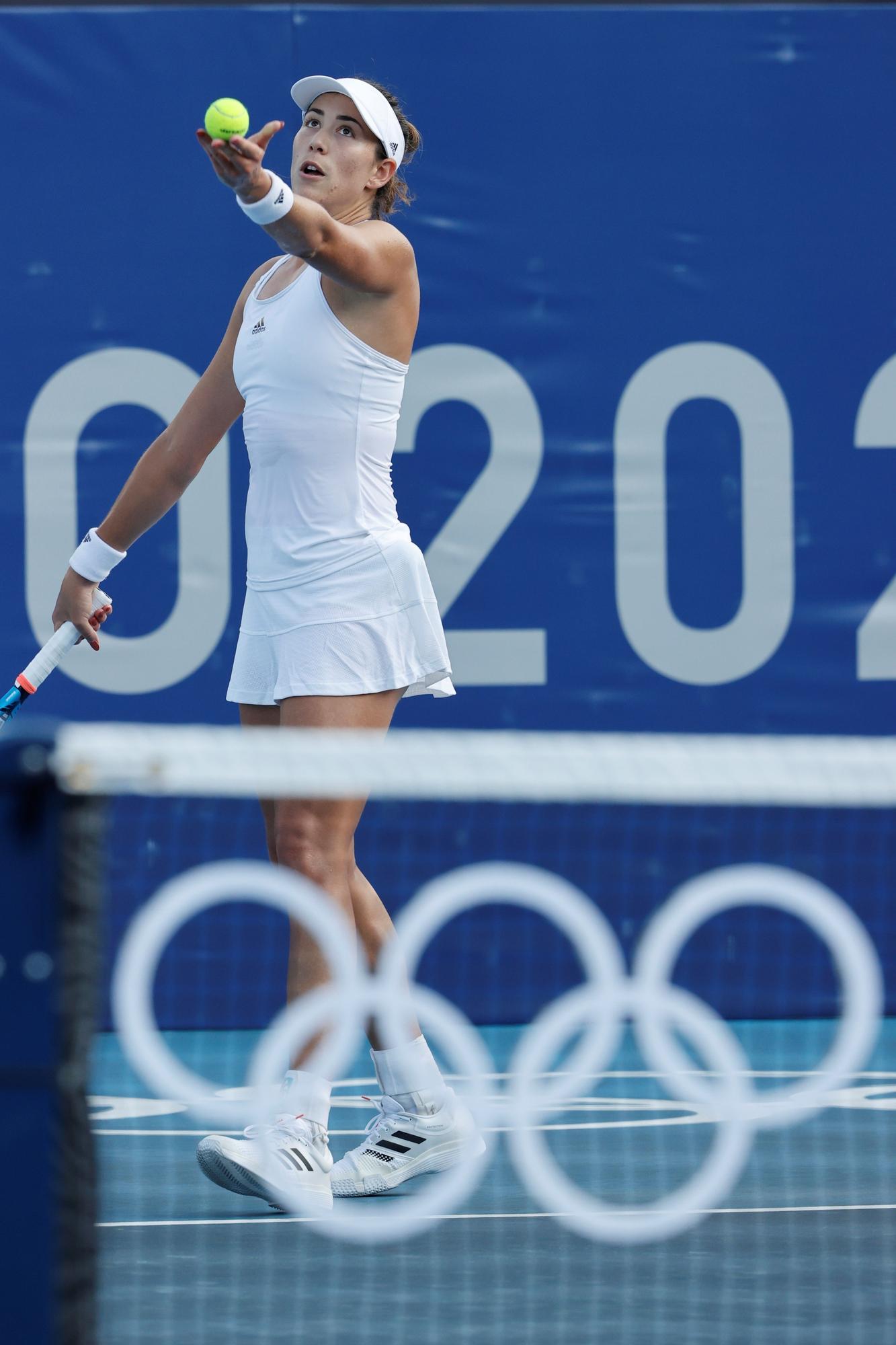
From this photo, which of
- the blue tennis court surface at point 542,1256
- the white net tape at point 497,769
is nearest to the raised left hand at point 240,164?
the white net tape at point 497,769

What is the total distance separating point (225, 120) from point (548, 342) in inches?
86.4

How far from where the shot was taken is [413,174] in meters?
4.89

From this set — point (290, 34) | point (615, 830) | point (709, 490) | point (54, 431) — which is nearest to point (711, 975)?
point (615, 830)

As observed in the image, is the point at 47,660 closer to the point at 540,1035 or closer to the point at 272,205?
the point at 272,205

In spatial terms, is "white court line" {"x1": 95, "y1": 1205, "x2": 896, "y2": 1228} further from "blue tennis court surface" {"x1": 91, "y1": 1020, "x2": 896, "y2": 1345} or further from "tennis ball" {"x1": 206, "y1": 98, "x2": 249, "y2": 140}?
"tennis ball" {"x1": 206, "y1": 98, "x2": 249, "y2": 140}

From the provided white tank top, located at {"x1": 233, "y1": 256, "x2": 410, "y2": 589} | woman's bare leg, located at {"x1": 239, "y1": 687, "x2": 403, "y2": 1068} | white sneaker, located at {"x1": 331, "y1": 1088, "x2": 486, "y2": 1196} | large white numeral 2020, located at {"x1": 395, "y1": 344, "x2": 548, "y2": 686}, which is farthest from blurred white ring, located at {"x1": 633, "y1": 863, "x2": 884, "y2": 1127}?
large white numeral 2020, located at {"x1": 395, "y1": 344, "x2": 548, "y2": 686}

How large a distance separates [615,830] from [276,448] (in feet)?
5.92

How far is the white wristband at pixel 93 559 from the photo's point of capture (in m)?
3.41

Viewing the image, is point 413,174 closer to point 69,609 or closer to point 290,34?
point 290,34

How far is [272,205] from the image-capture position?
109 inches

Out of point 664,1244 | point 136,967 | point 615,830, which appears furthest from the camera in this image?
point 615,830

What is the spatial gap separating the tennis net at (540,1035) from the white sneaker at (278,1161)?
2.0 inches

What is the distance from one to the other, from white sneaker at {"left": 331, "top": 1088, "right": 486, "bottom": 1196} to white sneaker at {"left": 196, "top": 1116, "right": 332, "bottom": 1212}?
169 millimetres

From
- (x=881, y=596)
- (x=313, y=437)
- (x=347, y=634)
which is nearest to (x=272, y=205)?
(x=313, y=437)
